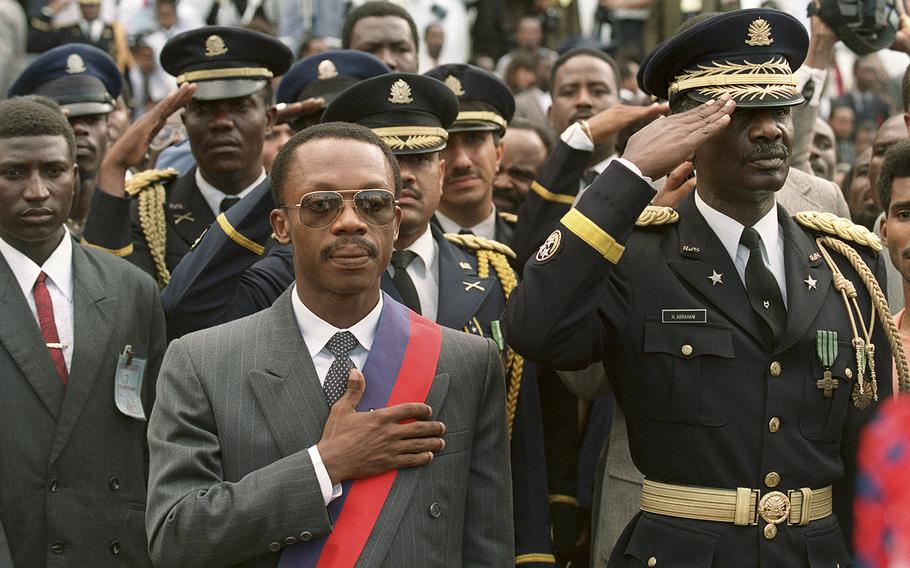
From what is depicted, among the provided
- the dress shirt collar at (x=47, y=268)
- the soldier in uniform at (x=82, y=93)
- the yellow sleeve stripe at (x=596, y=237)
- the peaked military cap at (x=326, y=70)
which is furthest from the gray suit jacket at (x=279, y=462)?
the soldier in uniform at (x=82, y=93)

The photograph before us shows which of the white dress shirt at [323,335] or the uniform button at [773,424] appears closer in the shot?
the white dress shirt at [323,335]

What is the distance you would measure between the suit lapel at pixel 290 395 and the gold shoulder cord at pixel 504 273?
52.5 inches

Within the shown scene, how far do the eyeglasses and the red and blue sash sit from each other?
0.89 feet

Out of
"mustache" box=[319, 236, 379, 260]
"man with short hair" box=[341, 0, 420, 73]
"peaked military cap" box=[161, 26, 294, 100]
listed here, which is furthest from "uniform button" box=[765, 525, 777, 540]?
"man with short hair" box=[341, 0, 420, 73]

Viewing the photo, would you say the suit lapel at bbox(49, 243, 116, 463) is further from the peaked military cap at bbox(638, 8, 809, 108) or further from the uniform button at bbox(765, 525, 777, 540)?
the uniform button at bbox(765, 525, 777, 540)

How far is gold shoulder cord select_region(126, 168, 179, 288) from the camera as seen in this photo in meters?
5.43

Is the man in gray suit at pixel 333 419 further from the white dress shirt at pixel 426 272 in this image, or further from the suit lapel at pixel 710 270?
the white dress shirt at pixel 426 272

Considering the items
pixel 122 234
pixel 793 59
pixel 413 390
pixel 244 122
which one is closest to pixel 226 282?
pixel 122 234

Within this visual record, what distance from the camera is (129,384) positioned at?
15.1 feet

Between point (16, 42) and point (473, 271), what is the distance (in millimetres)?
10962

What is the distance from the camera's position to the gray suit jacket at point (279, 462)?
3148 mm

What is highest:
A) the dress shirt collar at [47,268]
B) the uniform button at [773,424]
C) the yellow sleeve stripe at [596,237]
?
the yellow sleeve stripe at [596,237]

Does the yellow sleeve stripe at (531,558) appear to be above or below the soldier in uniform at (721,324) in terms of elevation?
below

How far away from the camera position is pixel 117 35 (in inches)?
566
